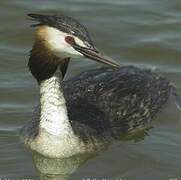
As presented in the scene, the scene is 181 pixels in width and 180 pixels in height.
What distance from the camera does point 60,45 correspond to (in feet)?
28.9

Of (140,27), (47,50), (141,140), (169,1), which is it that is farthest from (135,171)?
(169,1)

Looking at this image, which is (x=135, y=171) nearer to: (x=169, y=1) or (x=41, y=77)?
(x=41, y=77)

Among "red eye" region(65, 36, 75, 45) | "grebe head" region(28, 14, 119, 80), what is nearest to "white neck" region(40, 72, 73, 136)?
"grebe head" region(28, 14, 119, 80)

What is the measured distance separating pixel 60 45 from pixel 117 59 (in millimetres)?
3544

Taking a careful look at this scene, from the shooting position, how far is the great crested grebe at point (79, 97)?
29.0ft

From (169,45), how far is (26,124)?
3.42 m

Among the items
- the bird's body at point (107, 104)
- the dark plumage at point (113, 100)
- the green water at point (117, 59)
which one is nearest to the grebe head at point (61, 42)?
the bird's body at point (107, 104)

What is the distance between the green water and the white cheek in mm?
1449

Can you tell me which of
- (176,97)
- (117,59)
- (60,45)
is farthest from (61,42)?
(117,59)

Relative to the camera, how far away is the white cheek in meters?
8.78

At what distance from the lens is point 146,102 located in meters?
10.7

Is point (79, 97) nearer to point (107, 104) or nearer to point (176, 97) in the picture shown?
point (107, 104)

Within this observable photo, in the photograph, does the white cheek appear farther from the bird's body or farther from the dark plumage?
the dark plumage

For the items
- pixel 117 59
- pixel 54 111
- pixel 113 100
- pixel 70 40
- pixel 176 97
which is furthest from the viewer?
pixel 117 59
